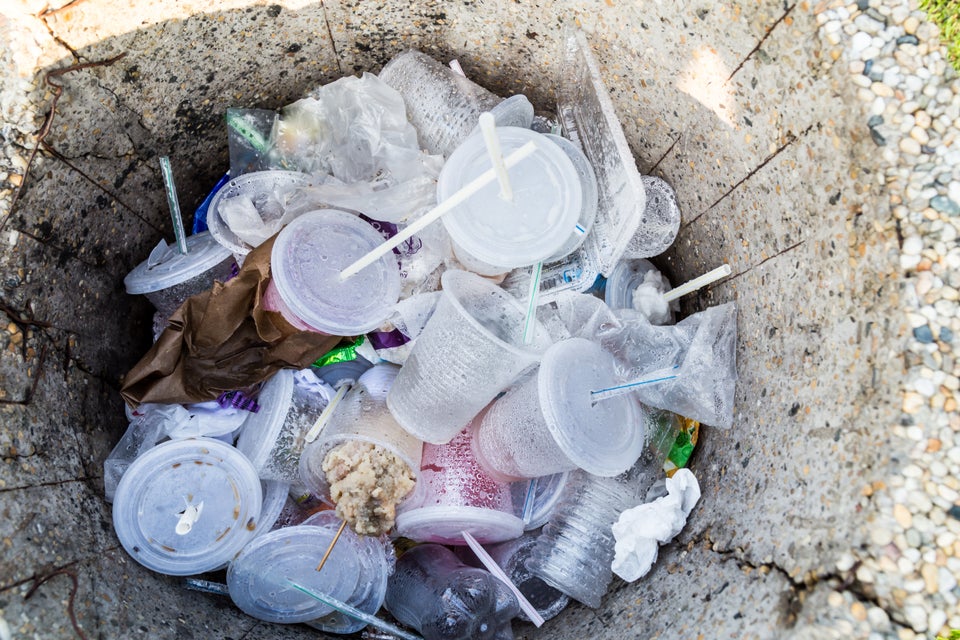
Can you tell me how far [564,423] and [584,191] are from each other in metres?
0.66

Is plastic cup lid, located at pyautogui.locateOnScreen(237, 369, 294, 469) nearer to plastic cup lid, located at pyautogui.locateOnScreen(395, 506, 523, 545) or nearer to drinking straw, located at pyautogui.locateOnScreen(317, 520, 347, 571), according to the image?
drinking straw, located at pyautogui.locateOnScreen(317, 520, 347, 571)

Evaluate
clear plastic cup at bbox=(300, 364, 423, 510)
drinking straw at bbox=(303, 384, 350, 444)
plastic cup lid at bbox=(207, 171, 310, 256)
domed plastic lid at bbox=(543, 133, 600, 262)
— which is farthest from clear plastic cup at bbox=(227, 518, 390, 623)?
domed plastic lid at bbox=(543, 133, 600, 262)

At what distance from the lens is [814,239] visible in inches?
61.4

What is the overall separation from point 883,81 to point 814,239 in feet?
1.13

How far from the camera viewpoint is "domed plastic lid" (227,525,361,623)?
1.85m

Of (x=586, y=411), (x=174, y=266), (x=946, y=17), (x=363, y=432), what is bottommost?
(x=363, y=432)

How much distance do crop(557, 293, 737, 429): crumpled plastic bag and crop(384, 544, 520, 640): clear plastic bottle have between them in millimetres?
657

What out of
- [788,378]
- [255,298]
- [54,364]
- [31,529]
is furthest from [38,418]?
[788,378]

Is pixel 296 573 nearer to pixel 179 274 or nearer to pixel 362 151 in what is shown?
pixel 179 274

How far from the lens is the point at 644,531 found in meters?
1.79

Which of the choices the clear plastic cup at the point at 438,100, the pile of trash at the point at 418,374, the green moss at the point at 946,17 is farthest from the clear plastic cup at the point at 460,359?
the green moss at the point at 946,17

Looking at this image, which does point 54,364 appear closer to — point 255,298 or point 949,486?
point 255,298

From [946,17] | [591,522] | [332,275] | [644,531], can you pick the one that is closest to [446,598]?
[591,522]

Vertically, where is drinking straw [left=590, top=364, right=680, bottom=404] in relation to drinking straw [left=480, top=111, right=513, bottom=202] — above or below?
below
